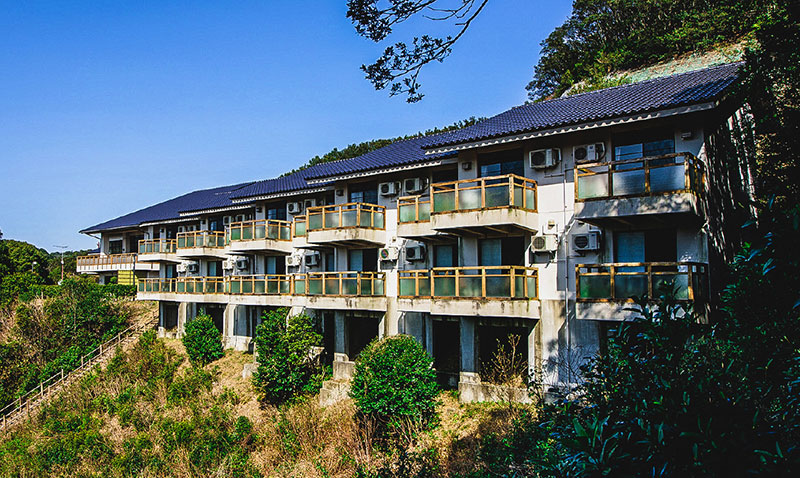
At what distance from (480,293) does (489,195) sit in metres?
2.90

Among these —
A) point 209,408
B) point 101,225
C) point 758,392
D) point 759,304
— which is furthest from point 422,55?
point 101,225

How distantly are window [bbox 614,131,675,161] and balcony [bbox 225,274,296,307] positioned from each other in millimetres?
14229

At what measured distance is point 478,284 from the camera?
15.7m

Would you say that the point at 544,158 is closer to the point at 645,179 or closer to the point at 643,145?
the point at 643,145

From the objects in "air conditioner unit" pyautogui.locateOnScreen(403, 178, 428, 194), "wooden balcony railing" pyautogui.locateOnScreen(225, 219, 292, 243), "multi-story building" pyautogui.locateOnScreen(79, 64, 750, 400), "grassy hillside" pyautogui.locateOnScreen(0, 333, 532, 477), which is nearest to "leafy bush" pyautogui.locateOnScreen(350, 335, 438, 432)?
"grassy hillside" pyautogui.locateOnScreen(0, 333, 532, 477)

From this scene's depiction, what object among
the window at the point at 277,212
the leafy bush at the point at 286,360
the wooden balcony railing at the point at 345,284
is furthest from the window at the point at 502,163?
the window at the point at 277,212

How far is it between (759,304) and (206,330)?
987 inches

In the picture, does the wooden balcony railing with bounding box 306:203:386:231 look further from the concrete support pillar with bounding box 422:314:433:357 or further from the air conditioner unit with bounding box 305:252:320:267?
the concrete support pillar with bounding box 422:314:433:357

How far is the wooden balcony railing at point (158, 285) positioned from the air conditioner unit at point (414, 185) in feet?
55.5

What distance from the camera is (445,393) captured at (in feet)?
57.9

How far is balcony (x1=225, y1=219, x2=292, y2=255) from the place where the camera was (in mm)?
24703

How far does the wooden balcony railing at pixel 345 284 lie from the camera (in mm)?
19328

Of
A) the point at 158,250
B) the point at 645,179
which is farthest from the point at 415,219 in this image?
the point at 158,250

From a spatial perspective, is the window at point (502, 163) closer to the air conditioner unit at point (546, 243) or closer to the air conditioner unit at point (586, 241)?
the air conditioner unit at point (546, 243)
